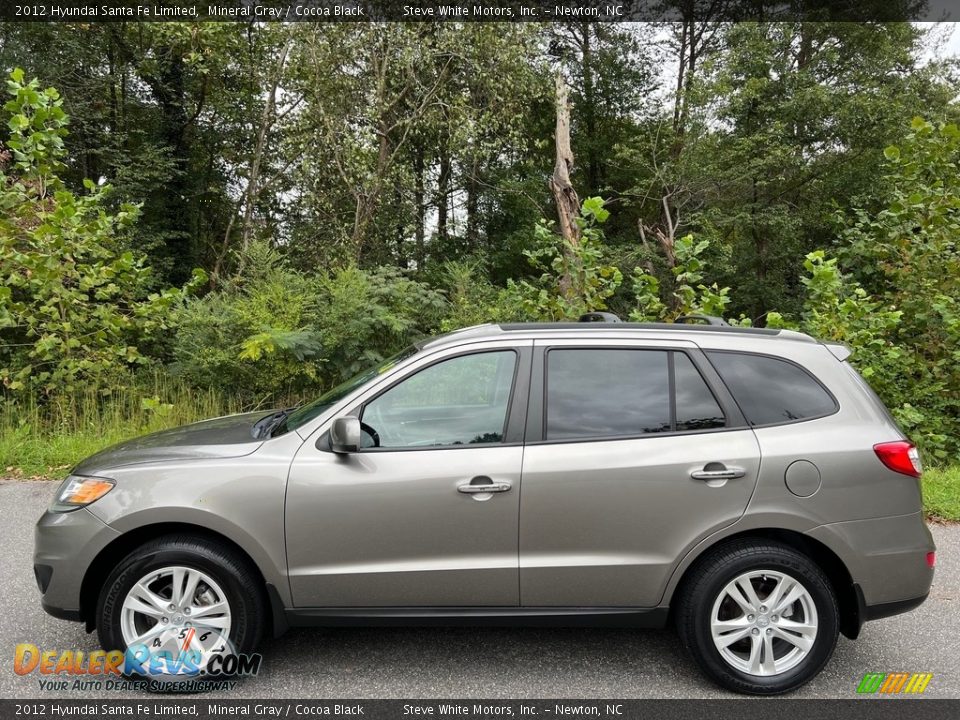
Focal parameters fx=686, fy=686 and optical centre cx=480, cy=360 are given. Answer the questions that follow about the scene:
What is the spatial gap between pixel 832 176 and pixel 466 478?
18640 mm

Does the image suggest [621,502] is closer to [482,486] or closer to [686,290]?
[482,486]

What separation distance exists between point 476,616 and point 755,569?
1.32 meters

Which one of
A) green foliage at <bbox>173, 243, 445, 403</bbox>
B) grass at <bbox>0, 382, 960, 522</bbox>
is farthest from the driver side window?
green foliage at <bbox>173, 243, 445, 403</bbox>

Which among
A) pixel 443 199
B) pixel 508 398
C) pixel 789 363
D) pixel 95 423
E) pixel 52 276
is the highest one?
pixel 443 199

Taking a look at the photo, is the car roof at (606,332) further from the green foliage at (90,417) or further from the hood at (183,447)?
the green foliage at (90,417)

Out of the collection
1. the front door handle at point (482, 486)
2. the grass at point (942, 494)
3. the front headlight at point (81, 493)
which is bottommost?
the grass at point (942, 494)

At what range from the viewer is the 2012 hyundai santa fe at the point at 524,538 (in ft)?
10.4

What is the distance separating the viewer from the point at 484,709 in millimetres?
3096

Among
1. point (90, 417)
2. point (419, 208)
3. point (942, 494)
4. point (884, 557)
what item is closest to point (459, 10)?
point (419, 208)

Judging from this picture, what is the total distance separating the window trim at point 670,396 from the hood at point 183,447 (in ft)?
4.49

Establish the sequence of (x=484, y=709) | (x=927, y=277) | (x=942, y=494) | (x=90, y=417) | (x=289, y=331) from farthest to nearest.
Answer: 1. (x=289, y=331)
2. (x=927, y=277)
3. (x=90, y=417)
4. (x=942, y=494)
5. (x=484, y=709)

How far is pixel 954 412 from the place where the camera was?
8.76 metres

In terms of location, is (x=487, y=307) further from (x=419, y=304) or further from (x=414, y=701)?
(x=414, y=701)

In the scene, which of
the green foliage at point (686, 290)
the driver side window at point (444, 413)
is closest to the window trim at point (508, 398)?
the driver side window at point (444, 413)
